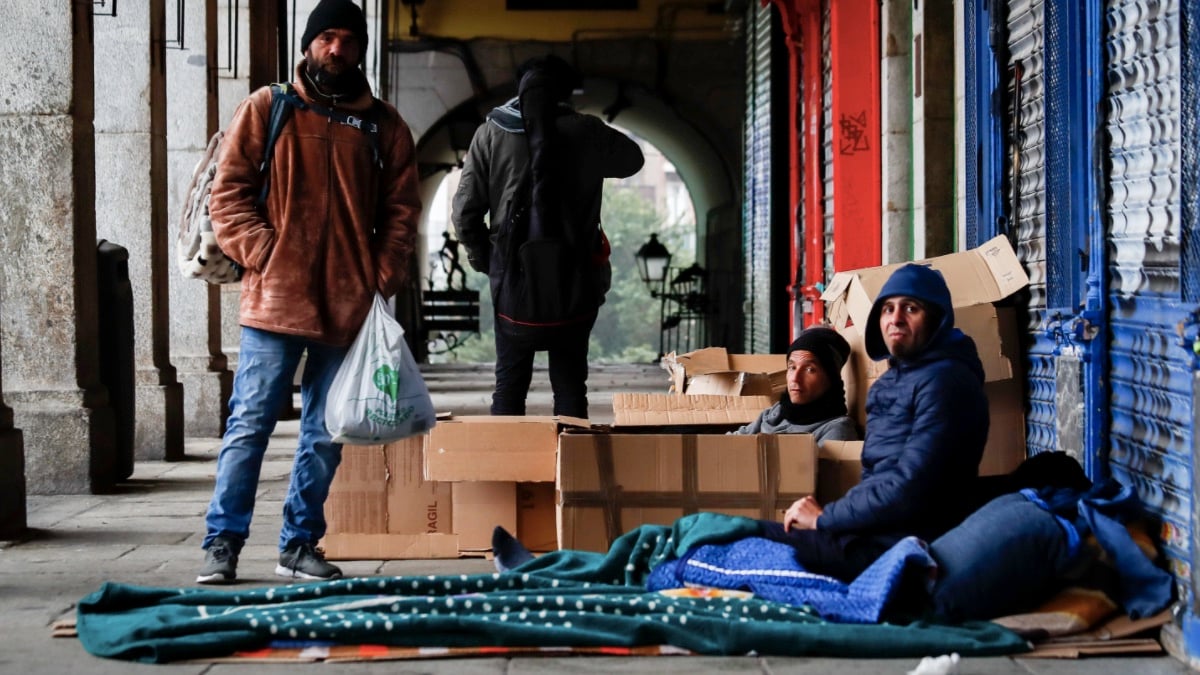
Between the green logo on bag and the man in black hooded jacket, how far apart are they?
147cm

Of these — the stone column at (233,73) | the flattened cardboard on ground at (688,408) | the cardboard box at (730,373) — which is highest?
the stone column at (233,73)

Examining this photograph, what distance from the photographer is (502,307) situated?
689cm

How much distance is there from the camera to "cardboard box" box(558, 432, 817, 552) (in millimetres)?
5539

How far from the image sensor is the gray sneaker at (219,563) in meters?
5.44

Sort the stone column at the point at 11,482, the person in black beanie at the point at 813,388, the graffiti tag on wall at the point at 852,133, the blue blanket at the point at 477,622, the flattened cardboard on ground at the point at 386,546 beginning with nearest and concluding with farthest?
the blue blanket at the point at 477,622 < the flattened cardboard on ground at the point at 386,546 < the person in black beanie at the point at 813,388 < the stone column at the point at 11,482 < the graffiti tag on wall at the point at 852,133

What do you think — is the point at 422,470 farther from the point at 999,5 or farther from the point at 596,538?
the point at 999,5

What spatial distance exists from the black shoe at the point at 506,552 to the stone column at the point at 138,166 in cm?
491

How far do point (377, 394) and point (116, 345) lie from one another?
3.82 meters

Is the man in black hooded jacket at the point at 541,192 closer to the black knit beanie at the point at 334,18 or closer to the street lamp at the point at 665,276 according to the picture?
the black knit beanie at the point at 334,18

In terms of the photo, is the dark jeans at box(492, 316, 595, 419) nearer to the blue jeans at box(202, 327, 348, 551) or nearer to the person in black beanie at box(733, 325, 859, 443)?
the person in black beanie at box(733, 325, 859, 443)

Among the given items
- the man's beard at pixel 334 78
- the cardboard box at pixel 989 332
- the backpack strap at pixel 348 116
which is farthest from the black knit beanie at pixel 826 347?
the man's beard at pixel 334 78

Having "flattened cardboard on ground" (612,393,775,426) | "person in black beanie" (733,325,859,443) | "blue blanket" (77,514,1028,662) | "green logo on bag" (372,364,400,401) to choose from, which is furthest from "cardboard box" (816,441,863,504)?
"green logo on bag" (372,364,400,401)

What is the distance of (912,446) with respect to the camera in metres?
4.91

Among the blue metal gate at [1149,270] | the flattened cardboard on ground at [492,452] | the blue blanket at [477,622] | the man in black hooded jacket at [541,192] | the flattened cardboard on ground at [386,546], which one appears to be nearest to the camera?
the blue blanket at [477,622]
